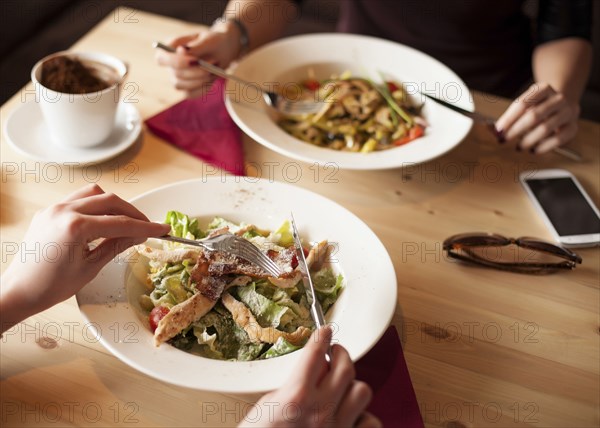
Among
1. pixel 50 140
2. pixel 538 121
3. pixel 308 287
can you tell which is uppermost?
pixel 538 121

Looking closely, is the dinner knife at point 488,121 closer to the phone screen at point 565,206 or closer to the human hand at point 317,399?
the phone screen at point 565,206

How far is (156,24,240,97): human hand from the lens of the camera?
1.49 meters

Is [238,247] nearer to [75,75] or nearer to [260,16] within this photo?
[75,75]

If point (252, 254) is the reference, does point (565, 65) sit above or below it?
above

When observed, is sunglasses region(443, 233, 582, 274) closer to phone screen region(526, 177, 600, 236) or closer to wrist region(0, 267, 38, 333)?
phone screen region(526, 177, 600, 236)

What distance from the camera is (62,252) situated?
35.4 inches

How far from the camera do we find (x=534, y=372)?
102 cm

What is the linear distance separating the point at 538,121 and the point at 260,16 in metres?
0.80

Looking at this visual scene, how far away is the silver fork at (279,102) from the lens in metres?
1.46

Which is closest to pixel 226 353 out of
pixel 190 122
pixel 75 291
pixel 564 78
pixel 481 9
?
pixel 75 291

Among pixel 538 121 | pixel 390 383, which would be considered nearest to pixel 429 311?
pixel 390 383

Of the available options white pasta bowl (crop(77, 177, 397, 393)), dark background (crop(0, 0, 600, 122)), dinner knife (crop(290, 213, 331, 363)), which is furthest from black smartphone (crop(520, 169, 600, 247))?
dark background (crop(0, 0, 600, 122))

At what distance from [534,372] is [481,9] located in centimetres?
126

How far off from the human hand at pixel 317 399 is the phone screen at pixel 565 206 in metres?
0.67
